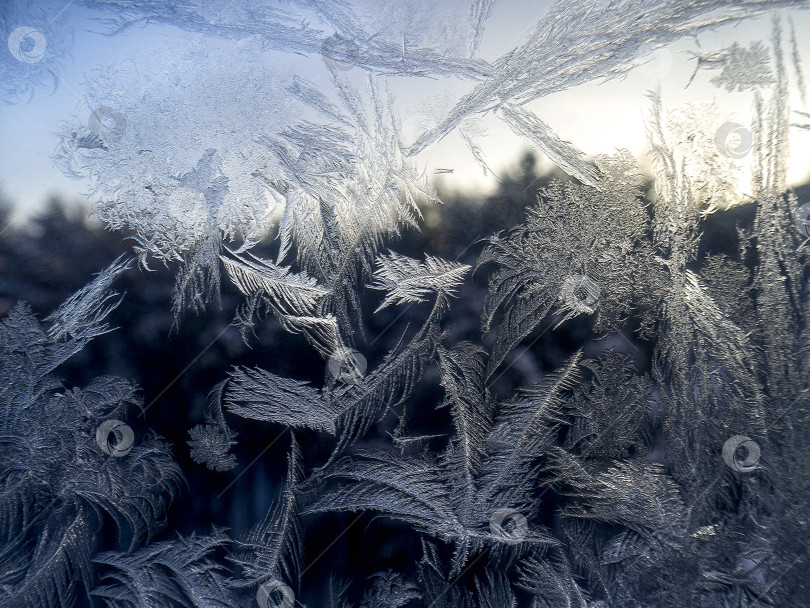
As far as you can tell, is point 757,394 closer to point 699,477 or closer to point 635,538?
point 699,477

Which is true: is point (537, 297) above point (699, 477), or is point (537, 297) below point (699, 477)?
above

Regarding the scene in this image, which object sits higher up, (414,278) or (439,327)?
(414,278)

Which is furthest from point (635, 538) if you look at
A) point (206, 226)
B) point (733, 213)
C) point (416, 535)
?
point (206, 226)

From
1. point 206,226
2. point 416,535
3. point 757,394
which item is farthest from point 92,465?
point 757,394

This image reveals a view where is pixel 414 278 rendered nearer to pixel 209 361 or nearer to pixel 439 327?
pixel 439 327

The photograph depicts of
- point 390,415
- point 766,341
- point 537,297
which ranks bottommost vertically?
point 766,341

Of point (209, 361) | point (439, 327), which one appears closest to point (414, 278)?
point (439, 327)

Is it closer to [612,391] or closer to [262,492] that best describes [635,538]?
[612,391]

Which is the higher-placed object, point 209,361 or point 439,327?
point 209,361

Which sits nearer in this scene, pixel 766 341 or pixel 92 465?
pixel 766 341
